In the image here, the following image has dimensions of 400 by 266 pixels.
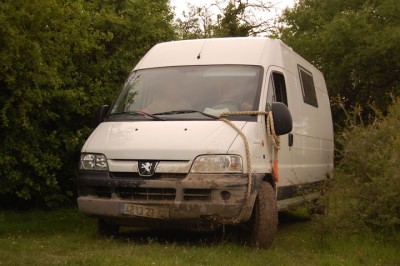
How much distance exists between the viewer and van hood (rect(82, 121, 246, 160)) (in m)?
6.85

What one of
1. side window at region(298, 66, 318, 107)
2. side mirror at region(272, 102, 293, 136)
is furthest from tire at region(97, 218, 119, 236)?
side window at region(298, 66, 318, 107)

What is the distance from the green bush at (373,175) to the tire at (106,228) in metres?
3.00

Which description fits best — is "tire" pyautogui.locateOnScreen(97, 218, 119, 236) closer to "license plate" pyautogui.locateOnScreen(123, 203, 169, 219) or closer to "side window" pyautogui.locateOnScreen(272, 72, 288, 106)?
"license plate" pyautogui.locateOnScreen(123, 203, 169, 219)

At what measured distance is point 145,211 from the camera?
6906 millimetres

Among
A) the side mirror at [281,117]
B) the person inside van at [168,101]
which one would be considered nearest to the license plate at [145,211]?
the person inside van at [168,101]

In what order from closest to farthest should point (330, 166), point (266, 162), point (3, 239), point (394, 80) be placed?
point (266, 162) < point (3, 239) < point (330, 166) < point (394, 80)

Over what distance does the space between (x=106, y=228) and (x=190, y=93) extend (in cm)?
209

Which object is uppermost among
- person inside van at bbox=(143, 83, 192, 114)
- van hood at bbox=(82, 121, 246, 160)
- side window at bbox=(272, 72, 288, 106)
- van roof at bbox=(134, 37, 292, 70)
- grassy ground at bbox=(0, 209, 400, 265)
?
van roof at bbox=(134, 37, 292, 70)

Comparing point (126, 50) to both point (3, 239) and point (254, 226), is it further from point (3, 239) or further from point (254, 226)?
point (254, 226)

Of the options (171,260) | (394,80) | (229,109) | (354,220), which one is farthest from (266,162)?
(394,80)

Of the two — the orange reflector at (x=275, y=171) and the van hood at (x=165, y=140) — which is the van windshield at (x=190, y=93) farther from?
the orange reflector at (x=275, y=171)

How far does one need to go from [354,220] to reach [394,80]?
22098mm

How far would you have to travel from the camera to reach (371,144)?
8352 mm

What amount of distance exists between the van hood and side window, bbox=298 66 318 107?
2981mm
